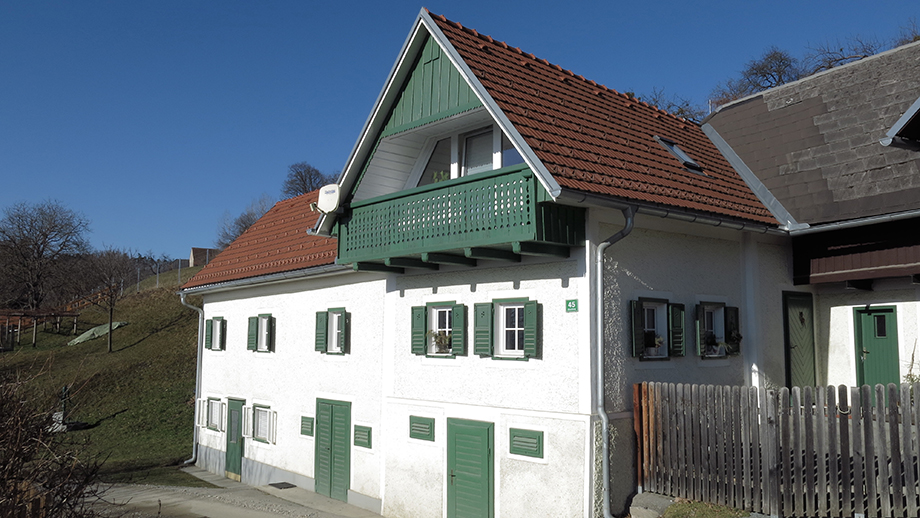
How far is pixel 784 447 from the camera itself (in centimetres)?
859

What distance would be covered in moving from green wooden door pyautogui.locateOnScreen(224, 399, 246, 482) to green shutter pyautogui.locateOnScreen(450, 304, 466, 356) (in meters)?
8.67

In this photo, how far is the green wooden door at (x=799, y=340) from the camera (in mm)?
12734

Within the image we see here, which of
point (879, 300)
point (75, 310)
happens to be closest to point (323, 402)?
point (879, 300)

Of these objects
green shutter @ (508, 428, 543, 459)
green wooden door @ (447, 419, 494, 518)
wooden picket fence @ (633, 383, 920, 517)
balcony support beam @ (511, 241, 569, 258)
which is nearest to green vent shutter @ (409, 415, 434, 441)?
green wooden door @ (447, 419, 494, 518)

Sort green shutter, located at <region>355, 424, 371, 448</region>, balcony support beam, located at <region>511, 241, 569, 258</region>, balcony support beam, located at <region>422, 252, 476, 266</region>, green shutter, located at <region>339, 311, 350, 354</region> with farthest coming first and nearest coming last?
green shutter, located at <region>339, 311, 350, 354</region> → green shutter, located at <region>355, 424, 371, 448</region> → balcony support beam, located at <region>422, 252, 476, 266</region> → balcony support beam, located at <region>511, 241, 569, 258</region>

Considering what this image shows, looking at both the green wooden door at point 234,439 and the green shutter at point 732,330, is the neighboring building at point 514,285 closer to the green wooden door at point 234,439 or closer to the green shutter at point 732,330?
the green shutter at point 732,330

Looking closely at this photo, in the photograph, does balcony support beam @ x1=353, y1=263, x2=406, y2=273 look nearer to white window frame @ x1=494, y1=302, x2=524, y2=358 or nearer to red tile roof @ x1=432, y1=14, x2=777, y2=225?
white window frame @ x1=494, y1=302, x2=524, y2=358

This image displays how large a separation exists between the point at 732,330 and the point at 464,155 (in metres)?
5.28

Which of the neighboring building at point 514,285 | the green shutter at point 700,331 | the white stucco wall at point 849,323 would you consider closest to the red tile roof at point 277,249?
the neighboring building at point 514,285

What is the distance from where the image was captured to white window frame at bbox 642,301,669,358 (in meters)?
10.7

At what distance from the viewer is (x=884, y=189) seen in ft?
38.8

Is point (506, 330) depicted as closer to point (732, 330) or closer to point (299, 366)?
point (732, 330)

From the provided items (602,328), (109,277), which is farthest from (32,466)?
(109,277)

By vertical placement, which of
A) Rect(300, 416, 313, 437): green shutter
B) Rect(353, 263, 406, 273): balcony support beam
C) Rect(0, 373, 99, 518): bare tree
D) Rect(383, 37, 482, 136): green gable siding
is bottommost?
Rect(300, 416, 313, 437): green shutter
